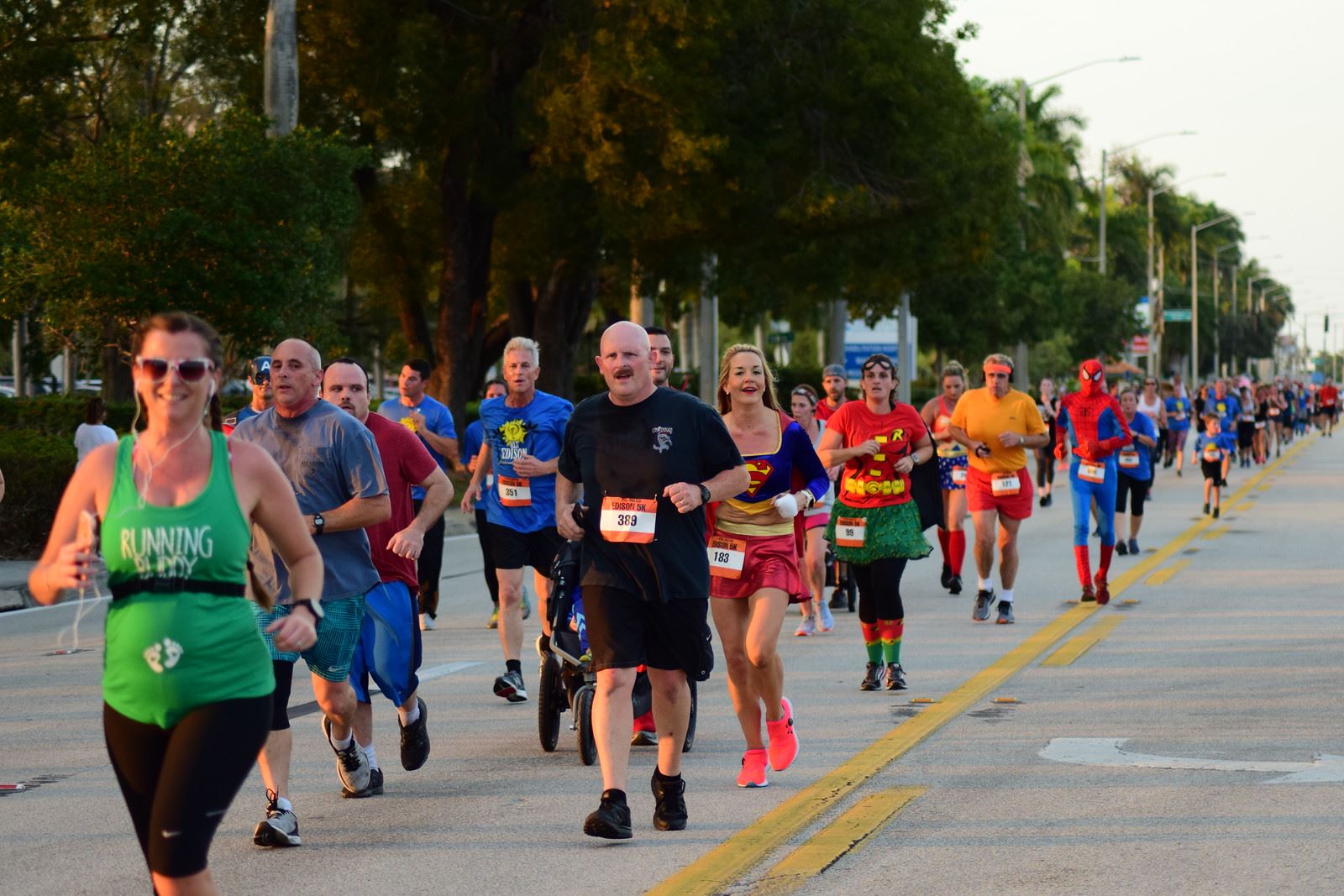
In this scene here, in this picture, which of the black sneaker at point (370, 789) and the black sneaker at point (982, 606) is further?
the black sneaker at point (982, 606)

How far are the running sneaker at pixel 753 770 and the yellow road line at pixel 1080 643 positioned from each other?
4.14m

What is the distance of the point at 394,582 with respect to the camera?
7719 millimetres

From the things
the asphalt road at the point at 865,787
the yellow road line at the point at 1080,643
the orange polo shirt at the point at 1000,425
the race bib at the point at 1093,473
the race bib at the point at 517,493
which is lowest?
the yellow road line at the point at 1080,643

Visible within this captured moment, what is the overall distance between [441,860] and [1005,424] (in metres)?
8.30

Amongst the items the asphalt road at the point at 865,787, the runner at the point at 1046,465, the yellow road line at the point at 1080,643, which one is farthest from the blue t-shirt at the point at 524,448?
the runner at the point at 1046,465

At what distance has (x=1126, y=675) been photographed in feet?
35.4

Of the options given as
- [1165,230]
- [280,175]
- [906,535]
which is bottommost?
[906,535]

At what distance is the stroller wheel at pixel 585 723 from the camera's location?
8180 millimetres

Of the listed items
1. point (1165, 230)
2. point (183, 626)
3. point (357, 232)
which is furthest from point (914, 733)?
point (1165, 230)

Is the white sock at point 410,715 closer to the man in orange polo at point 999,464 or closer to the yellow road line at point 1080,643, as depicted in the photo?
the yellow road line at point 1080,643

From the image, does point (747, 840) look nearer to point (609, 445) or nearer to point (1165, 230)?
point (609, 445)

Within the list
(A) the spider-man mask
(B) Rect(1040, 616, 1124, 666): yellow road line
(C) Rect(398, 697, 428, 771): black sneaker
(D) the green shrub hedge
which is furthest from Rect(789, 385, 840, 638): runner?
(D) the green shrub hedge

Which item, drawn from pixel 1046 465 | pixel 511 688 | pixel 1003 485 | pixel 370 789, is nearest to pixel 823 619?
pixel 1003 485

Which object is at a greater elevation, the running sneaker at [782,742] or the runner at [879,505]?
the runner at [879,505]
